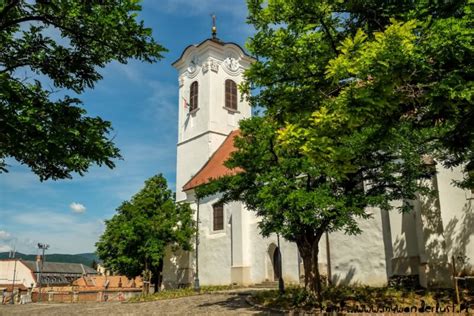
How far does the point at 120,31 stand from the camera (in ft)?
24.8

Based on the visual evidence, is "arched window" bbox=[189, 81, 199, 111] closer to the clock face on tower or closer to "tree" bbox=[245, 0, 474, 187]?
the clock face on tower

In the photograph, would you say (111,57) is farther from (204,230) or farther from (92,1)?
(204,230)

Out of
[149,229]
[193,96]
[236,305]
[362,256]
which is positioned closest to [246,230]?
[149,229]

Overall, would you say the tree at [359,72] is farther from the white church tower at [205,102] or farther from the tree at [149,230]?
the white church tower at [205,102]

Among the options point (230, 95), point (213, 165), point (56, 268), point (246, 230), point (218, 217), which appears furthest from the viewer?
point (56, 268)

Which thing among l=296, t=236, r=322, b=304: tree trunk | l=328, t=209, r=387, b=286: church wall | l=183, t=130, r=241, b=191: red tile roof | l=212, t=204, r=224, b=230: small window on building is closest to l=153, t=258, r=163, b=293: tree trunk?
l=212, t=204, r=224, b=230: small window on building

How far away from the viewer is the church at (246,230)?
15.1m

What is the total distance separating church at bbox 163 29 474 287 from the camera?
15148 millimetres

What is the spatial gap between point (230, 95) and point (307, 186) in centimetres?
2326

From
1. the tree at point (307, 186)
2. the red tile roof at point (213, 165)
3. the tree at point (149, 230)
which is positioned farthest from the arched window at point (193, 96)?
the tree at point (307, 186)

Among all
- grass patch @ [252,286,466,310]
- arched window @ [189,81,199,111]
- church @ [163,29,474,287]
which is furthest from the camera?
arched window @ [189,81,199,111]

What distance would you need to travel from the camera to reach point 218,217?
2930 cm

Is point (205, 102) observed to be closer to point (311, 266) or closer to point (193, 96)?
point (193, 96)

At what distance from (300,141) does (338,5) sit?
288 cm
